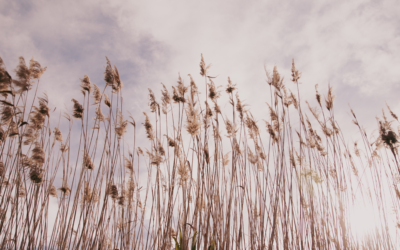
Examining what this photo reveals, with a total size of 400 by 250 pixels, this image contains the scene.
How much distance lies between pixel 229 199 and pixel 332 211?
1.61 metres

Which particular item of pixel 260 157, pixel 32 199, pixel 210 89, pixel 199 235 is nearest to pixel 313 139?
pixel 260 157

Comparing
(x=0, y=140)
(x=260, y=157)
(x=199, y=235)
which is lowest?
(x=199, y=235)

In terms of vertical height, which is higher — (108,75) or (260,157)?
(108,75)

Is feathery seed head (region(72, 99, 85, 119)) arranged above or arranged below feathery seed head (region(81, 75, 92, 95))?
below

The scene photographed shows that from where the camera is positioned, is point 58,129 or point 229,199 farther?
point 58,129

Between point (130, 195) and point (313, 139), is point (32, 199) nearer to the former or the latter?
point (130, 195)

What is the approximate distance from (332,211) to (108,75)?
12.3ft

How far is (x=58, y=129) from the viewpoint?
11.4 feet

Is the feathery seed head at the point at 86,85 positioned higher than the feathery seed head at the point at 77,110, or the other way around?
the feathery seed head at the point at 86,85

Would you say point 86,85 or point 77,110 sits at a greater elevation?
point 86,85

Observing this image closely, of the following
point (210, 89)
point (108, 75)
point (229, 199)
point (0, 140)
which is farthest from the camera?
point (210, 89)

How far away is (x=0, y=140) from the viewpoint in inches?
88.2

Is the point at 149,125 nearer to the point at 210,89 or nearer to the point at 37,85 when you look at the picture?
the point at 210,89

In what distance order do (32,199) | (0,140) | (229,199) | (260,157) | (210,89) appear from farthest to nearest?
(260,157) < (210,89) < (229,199) < (32,199) < (0,140)
